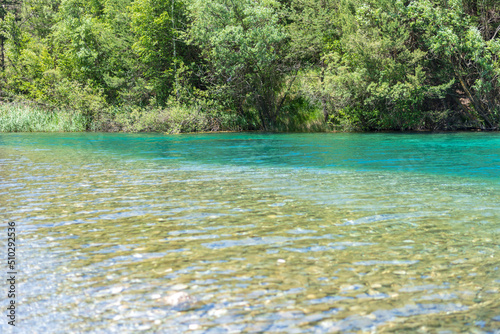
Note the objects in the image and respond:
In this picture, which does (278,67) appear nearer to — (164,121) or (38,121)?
(164,121)

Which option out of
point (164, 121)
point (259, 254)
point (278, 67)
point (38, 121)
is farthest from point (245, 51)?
point (259, 254)

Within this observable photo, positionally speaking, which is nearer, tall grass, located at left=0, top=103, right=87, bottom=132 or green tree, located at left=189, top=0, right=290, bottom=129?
green tree, located at left=189, top=0, right=290, bottom=129

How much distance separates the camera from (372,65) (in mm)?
30953

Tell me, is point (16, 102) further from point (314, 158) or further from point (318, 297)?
point (318, 297)

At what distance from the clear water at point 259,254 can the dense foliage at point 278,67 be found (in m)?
20.6

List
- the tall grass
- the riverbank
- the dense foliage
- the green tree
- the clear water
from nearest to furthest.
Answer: the clear water → the dense foliage → the green tree → the riverbank → the tall grass

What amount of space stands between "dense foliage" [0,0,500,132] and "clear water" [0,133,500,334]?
67.6 ft

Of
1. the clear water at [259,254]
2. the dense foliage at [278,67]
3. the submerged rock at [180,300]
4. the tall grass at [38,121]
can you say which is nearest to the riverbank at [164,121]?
the tall grass at [38,121]

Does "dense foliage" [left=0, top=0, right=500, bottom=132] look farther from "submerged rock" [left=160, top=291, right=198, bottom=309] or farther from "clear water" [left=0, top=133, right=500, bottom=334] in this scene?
"submerged rock" [left=160, top=291, right=198, bottom=309]

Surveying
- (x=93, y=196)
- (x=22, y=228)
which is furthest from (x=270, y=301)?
(x=93, y=196)

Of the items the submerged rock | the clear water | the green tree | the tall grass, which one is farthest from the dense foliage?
the submerged rock

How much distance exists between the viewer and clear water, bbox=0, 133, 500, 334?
382cm

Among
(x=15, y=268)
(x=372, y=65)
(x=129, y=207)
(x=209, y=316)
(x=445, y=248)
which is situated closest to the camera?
(x=209, y=316)

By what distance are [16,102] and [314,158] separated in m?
43.3
